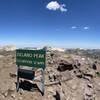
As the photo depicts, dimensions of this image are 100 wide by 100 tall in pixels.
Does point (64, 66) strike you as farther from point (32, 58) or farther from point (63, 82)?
point (32, 58)

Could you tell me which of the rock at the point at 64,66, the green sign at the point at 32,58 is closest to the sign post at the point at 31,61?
the green sign at the point at 32,58

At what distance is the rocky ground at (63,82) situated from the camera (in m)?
12.2

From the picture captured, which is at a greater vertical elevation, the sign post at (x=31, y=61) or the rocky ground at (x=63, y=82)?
the sign post at (x=31, y=61)

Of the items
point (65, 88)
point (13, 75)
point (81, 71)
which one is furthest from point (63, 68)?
point (13, 75)

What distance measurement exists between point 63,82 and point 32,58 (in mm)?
3216

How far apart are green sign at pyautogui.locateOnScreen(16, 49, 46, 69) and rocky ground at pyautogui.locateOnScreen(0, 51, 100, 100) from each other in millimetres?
1824

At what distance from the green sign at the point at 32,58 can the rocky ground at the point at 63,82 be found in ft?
5.98

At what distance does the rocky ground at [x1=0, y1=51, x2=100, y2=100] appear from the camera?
40.1ft

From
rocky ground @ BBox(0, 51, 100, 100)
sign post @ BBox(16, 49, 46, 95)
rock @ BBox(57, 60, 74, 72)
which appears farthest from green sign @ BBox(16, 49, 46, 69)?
rock @ BBox(57, 60, 74, 72)

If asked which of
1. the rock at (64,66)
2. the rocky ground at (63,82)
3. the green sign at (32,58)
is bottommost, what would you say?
the rocky ground at (63,82)

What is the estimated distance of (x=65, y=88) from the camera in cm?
1319

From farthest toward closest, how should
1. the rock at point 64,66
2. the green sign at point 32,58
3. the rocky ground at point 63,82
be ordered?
the rock at point 64,66 < the rocky ground at point 63,82 < the green sign at point 32,58

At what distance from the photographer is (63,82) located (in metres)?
13.8

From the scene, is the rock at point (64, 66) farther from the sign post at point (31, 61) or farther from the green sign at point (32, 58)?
the green sign at point (32, 58)
